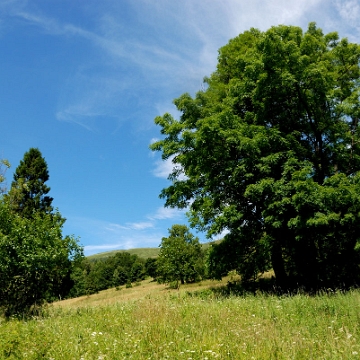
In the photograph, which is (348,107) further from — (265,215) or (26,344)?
(26,344)

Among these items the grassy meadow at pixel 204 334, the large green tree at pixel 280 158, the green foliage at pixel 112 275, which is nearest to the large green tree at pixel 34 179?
the large green tree at pixel 280 158

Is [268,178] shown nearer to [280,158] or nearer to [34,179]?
[280,158]

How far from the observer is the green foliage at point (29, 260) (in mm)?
13922

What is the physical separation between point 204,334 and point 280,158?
10.8m

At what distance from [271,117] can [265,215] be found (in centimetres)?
593

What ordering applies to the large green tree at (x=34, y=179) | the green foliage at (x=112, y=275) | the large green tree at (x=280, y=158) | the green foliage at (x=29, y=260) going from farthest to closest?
the green foliage at (x=112, y=275)
the large green tree at (x=34, y=179)
the large green tree at (x=280, y=158)
the green foliage at (x=29, y=260)

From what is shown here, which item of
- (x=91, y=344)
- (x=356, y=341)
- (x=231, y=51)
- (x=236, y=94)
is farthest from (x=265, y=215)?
(x=231, y=51)

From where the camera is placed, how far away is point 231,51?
847 inches

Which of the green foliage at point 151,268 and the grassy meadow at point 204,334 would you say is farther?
the green foliage at point 151,268

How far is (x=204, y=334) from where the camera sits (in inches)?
280

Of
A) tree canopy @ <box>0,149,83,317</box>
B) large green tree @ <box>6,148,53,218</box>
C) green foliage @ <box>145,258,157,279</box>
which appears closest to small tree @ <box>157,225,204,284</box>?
large green tree @ <box>6,148,53,218</box>

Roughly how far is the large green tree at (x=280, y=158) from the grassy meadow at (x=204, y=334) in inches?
226

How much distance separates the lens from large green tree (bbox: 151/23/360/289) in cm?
1523

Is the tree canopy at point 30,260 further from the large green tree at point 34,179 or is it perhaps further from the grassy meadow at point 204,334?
the large green tree at point 34,179
